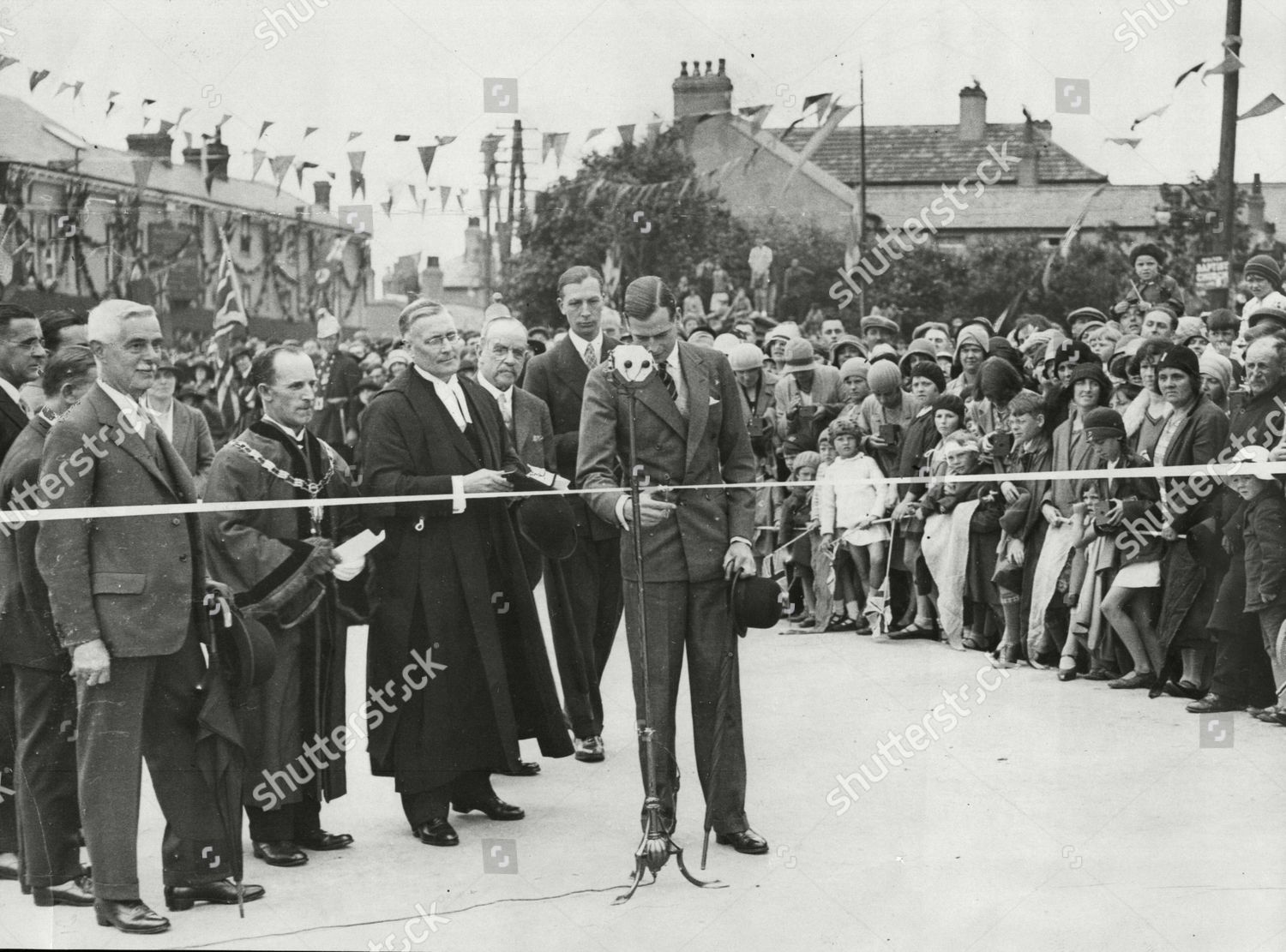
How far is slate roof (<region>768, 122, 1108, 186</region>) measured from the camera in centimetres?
1530

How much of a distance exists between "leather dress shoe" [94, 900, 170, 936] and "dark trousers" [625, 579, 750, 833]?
1.64 m

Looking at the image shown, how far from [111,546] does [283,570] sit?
91 centimetres

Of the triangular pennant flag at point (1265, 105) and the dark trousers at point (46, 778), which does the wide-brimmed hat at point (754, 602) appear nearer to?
the dark trousers at point (46, 778)

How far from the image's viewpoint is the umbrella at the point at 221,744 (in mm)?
4965

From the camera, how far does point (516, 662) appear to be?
6.09 m

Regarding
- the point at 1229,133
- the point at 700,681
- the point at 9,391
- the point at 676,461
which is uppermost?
the point at 1229,133

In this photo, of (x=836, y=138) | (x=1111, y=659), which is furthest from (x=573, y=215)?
(x=1111, y=659)

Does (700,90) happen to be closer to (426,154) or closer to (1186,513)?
(426,154)

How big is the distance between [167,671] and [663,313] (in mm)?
1978

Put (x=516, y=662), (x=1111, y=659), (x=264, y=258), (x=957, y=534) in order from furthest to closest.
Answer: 1. (x=264, y=258)
2. (x=957, y=534)
3. (x=1111, y=659)
4. (x=516, y=662)

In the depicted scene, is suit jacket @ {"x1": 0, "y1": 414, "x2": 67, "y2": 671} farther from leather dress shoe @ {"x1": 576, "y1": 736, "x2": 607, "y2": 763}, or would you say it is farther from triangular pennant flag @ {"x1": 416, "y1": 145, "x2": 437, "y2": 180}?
triangular pennant flag @ {"x1": 416, "y1": 145, "x2": 437, "y2": 180}

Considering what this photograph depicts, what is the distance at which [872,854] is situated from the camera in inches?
206

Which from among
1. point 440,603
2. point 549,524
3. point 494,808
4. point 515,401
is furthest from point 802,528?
point 549,524

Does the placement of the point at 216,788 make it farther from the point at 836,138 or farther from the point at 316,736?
the point at 836,138
